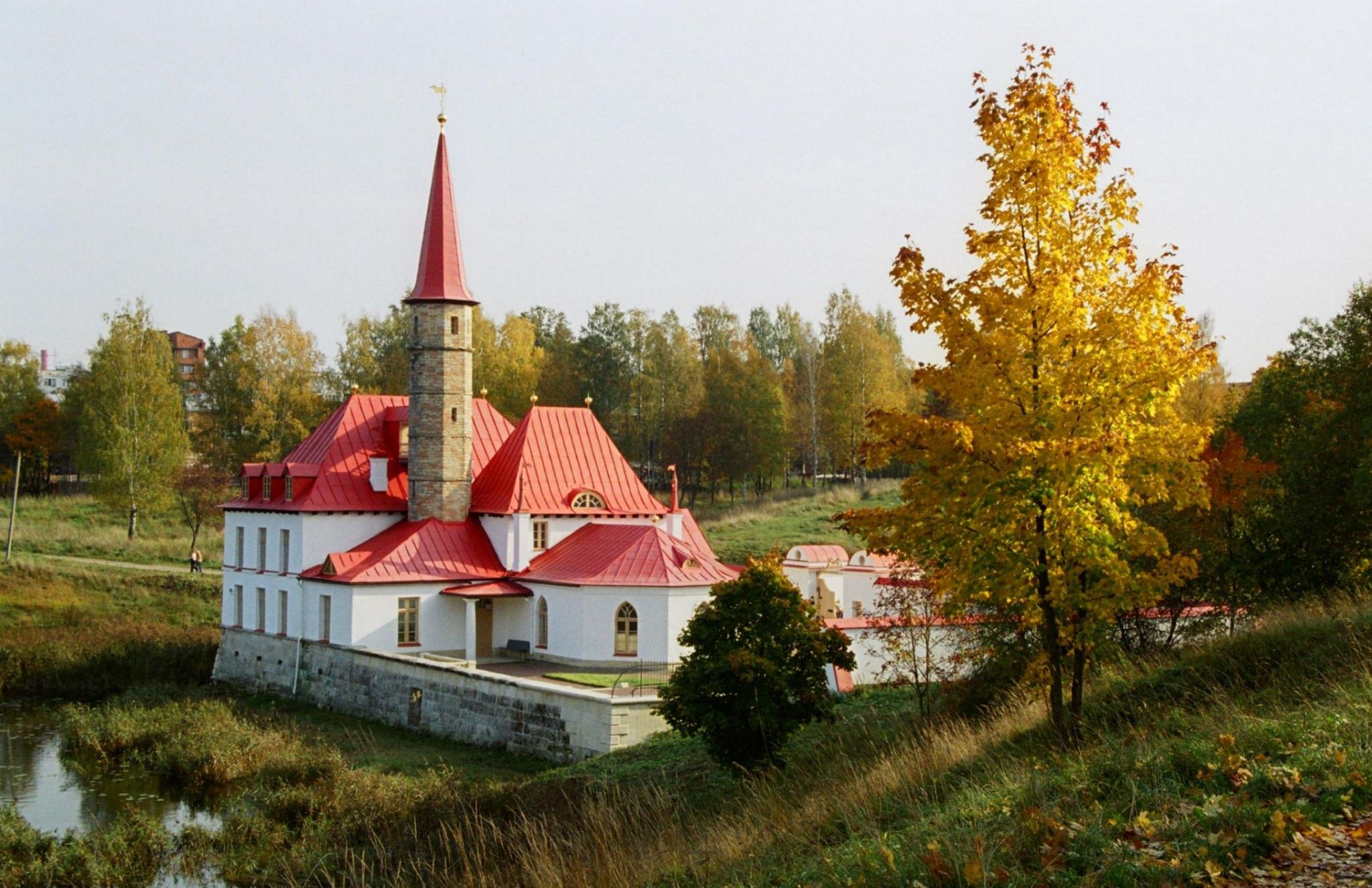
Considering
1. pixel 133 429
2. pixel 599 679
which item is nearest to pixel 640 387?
pixel 133 429

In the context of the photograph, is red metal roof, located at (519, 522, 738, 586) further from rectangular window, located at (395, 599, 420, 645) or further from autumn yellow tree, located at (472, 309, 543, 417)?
autumn yellow tree, located at (472, 309, 543, 417)

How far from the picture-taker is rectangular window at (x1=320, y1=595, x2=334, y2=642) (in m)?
30.5

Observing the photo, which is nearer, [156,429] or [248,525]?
Result: [248,525]

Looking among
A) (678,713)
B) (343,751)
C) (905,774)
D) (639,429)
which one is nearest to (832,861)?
(905,774)

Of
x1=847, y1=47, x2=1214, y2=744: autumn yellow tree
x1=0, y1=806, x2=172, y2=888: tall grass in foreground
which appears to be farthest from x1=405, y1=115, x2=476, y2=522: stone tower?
x1=847, y1=47, x2=1214, y2=744: autumn yellow tree

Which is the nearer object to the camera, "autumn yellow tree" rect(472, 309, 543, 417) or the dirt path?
the dirt path

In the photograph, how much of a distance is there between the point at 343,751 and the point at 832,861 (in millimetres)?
17689

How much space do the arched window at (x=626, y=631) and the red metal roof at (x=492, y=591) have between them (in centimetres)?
288

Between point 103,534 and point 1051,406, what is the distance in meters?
48.9

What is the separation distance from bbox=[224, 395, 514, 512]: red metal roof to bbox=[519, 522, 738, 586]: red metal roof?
4459 mm

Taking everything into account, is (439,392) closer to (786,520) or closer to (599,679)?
(599,679)

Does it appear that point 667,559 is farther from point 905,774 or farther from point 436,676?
point 905,774

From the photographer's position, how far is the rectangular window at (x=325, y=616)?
30.5 meters

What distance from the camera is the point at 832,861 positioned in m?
8.12
